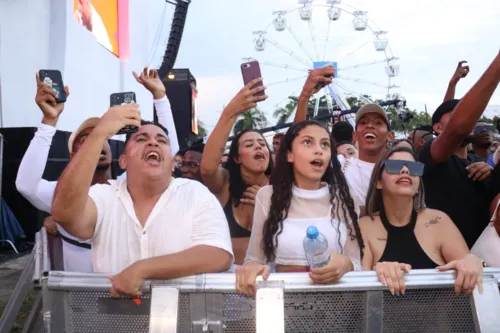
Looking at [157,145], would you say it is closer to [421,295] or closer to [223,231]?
[223,231]

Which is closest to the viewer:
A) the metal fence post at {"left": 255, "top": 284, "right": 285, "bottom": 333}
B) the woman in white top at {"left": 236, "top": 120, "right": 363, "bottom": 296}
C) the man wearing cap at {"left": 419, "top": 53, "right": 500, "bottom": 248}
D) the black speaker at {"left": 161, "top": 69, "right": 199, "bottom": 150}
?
the metal fence post at {"left": 255, "top": 284, "right": 285, "bottom": 333}

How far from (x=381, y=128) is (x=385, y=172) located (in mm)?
1060

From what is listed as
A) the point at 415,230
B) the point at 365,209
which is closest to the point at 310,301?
the point at 415,230

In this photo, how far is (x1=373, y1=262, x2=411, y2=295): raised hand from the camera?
1.72m

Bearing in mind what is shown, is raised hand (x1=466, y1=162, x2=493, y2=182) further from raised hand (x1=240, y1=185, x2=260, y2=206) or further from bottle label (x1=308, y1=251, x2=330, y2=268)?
bottle label (x1=308, y1=251, x2=330, y2=268)

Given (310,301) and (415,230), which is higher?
(415,230)

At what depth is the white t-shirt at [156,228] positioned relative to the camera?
2098mm

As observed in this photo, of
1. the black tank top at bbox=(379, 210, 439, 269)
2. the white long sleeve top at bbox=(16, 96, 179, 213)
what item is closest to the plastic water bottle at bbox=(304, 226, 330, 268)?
the black tank top at bbox=(379, 210, 439, 269)

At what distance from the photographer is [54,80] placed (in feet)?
8.16

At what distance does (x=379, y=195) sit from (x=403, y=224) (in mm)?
238

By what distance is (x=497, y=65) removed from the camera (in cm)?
246

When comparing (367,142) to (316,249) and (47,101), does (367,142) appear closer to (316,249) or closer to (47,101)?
(316,249)

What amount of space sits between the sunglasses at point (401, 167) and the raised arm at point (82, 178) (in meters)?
1.22

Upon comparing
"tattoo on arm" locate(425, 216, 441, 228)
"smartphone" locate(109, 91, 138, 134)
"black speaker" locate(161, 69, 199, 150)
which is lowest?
"tattoo on arm" locate(425, 216, 441, 228)
